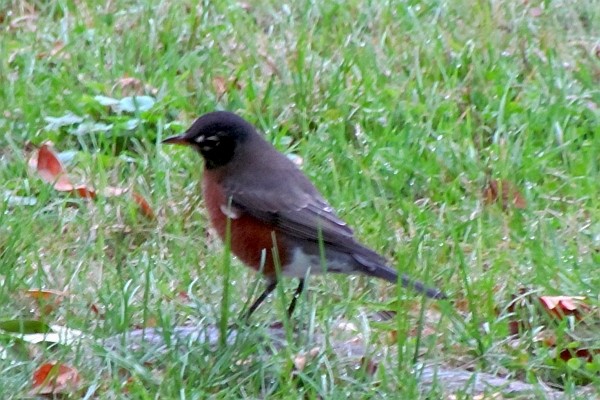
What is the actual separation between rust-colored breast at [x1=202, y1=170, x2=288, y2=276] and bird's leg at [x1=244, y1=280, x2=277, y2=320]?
0.04 meters

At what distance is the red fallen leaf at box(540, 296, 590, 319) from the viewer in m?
4.22

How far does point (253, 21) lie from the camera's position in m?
6.68

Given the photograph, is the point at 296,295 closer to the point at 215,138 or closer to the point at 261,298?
the point at 261,298

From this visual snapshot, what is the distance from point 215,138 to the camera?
4.57m

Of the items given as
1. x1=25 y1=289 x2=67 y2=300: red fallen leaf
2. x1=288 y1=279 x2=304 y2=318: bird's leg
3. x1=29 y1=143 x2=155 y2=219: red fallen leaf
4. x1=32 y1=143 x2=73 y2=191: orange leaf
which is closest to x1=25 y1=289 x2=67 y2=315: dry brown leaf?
x1=25 y1=289 x2=67 y2=300: red fallen leaf

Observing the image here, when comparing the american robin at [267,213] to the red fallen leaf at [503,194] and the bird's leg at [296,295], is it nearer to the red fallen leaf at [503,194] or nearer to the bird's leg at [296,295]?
the bird's leg at [296,295]

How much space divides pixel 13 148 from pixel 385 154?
5.35 ft

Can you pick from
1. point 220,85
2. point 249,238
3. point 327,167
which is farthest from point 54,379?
point 220,85

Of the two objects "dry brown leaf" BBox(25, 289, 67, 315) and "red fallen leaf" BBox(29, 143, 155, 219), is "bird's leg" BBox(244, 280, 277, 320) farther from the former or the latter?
"red fallen leaf" BBox(29, 143, 155, 219)

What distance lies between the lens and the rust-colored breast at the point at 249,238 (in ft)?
14.2

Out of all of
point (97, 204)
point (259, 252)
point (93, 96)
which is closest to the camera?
point (259, 252)

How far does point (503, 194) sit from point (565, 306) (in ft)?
3.71

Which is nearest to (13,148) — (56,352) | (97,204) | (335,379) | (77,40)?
(97,204)

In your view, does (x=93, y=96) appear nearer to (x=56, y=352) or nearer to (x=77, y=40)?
(x=77, y=40)
